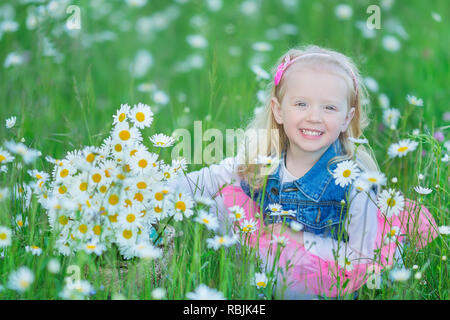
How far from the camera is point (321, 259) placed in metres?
1.85

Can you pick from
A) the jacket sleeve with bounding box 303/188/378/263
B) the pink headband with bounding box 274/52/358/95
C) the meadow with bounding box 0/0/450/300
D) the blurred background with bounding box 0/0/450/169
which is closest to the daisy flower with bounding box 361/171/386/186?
the meadow with bounding box 0/0/450/300

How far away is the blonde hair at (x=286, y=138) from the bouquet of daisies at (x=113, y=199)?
419mm

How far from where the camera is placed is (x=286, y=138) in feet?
6.93

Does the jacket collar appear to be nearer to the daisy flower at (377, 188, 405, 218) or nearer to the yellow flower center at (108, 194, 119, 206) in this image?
the daisy flower at (377, 188, 405, 218)

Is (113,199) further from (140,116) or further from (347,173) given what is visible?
(347,173)

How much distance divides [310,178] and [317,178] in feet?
0.08

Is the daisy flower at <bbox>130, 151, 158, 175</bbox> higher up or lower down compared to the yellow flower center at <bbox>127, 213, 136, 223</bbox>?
higher up

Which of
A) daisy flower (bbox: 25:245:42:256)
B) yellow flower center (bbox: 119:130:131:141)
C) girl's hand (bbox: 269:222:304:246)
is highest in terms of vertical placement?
yellow flower center (bbox: 119:130:131:141)

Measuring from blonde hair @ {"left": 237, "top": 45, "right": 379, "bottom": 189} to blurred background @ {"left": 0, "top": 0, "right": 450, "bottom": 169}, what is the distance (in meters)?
0.25

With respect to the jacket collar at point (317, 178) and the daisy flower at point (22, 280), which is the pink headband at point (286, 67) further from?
the daisy flower at point (22, 280)

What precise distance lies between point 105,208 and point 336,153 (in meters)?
0.83

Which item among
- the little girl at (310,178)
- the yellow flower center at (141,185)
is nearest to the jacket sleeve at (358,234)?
the little girl at (310,178)

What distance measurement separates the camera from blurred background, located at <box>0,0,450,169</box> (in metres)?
2.66

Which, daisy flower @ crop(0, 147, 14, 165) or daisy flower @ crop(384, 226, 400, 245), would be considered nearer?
daisy flower @ crop(384, 226, 400, 245)
